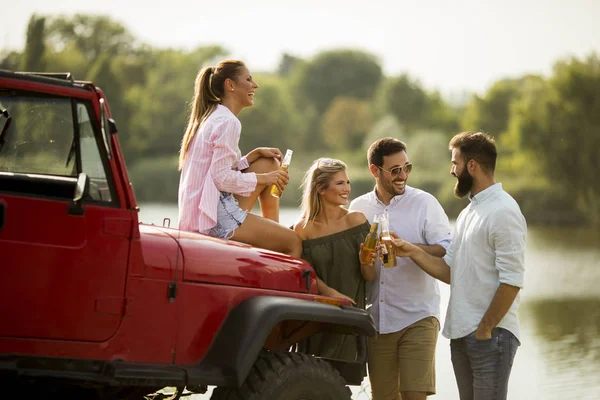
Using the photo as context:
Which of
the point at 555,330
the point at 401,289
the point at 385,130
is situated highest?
the point at 385,130

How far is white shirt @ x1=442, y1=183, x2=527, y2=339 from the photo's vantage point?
18.3ft

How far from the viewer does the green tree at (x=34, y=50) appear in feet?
169

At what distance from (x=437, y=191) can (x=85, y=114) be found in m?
46.7

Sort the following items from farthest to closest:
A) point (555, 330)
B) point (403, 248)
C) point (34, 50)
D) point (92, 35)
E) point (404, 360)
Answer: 1. point (92, 35)
2. point (34, 50)
3. point (555, 330)
4. point (404, 360)
5. point (403, 248)

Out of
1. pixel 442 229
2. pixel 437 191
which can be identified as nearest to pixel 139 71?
pixel 437 191

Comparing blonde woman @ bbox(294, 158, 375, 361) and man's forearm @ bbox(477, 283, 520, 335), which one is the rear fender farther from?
man's forearm @ bbox(477, 283, 520, 335)

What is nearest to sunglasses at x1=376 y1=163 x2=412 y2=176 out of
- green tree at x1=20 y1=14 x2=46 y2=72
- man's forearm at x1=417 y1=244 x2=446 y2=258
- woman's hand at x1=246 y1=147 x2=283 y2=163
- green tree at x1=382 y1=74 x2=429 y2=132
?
man's forearm at x1=417 y1=244 x2=446 y2=258

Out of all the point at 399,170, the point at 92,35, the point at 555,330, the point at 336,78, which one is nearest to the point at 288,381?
the point at 399,170

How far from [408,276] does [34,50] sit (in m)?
48.9

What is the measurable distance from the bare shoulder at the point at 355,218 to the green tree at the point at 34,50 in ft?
151

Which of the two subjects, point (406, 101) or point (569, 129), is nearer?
point (569, 129)

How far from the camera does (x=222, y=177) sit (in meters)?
5.80

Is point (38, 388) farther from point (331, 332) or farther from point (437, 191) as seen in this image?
point (437, 191)

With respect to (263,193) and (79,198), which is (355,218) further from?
(79,198)
